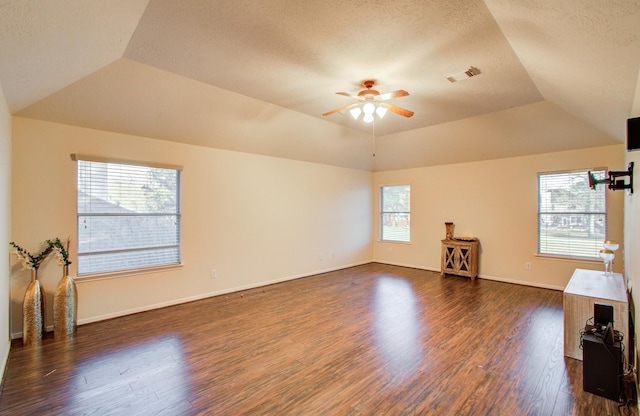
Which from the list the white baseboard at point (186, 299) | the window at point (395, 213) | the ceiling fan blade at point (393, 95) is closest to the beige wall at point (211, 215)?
the white baseboard at point (186, 299)

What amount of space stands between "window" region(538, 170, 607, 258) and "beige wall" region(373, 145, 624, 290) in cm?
13

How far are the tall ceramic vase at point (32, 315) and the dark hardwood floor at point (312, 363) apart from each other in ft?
0.36

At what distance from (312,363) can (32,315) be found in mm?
2981

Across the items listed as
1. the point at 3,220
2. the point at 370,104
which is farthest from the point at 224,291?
the point at 370,104

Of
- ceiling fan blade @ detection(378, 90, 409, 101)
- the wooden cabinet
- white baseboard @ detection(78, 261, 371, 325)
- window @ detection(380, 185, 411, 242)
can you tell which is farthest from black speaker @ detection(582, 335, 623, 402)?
window @ detection(380, 185, 411, 242)

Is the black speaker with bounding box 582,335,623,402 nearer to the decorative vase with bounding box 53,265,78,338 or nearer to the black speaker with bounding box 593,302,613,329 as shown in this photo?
the black speaker with bounding box 593,302,613,329

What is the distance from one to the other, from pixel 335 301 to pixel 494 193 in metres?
3.83

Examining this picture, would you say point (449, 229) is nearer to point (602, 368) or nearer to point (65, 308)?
point (602, 368)

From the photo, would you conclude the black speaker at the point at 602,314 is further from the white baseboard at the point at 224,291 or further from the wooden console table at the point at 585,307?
the white baseboard at the point at 224,291

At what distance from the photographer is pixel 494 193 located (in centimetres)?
578

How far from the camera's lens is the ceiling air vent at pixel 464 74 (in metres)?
3.11

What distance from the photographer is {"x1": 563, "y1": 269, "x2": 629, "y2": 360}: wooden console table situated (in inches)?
99.2

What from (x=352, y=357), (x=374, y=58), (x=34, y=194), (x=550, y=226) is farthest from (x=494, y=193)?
(x=34, y=194)

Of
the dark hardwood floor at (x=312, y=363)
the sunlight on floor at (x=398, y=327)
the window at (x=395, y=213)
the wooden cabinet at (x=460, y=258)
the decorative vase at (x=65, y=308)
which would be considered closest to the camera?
the dark hardwood floor at (x=312, y=363)
